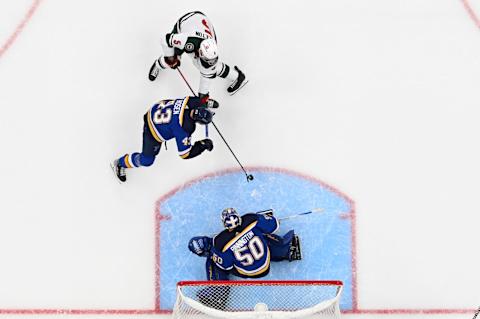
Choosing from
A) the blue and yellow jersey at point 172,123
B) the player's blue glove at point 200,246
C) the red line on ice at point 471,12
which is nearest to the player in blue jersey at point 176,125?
the blue and yellow jersey at point 172,123

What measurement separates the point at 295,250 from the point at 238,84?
1.26 meters

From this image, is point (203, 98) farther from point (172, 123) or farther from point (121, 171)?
point (121, 171)

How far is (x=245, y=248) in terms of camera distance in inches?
179

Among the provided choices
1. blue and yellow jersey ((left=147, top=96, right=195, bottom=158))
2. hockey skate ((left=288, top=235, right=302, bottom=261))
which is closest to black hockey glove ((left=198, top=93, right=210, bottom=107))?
blue and yellow jersey ((left=147, top=96, right=195, bottom=158))

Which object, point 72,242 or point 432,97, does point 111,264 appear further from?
point 432,97

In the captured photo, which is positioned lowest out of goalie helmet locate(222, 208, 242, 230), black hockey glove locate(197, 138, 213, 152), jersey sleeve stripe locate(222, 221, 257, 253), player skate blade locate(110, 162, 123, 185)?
jersey sleeve stripe locate(222, 221, 257, 253)

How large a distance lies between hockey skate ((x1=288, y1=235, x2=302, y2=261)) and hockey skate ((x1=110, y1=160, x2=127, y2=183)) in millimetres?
1299

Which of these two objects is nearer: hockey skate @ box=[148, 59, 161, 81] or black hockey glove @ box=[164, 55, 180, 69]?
black hockey glove @ box=[164, 55, 180, 69]

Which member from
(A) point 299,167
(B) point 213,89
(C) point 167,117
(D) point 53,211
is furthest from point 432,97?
(D) point 53,211

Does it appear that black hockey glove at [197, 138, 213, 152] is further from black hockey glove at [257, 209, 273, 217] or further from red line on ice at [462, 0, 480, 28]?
red line on ice at [462, 0, 480, 28]

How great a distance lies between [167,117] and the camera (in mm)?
4449

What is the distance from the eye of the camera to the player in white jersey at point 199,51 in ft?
14.7

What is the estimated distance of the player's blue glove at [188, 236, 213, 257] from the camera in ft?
15.3

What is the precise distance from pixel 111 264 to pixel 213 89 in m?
1.48
